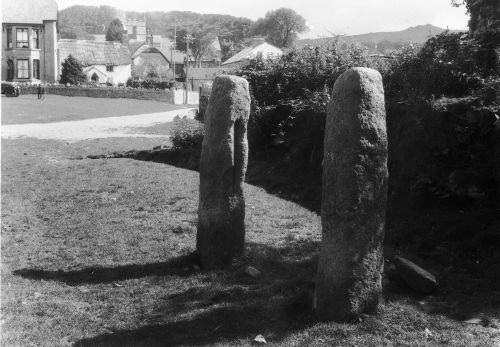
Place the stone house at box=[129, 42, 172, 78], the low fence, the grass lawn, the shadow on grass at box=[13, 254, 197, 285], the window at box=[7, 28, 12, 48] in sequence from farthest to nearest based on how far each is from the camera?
the stone house at box=[129, 42, 172, 78] < the window at box=[7, 28, 12, 48] < the low fence < the grass lawn < the shadow on grass at box=[13, 254, 197, 285]

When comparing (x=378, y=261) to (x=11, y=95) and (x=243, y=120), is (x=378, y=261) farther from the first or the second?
(x=11, y=95)

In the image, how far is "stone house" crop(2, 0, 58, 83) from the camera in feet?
227

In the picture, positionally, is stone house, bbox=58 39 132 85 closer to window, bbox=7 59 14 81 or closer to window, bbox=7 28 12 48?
window, bbox=7 28 12 48

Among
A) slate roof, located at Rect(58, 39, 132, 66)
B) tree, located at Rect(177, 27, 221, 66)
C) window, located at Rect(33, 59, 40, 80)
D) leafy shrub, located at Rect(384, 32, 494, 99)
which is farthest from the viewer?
tree, located at Rect(177, 27, 221, 66)

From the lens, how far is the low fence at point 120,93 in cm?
5753

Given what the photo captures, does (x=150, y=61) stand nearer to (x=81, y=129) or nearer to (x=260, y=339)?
(x=81, y=129)

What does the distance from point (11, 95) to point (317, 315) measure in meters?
49.8

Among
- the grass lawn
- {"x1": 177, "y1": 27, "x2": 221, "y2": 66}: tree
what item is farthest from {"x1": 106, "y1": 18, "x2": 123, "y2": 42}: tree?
the grass lawn

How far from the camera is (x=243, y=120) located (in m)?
8.80

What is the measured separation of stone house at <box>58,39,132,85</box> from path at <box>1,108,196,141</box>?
151ft

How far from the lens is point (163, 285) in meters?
8.12

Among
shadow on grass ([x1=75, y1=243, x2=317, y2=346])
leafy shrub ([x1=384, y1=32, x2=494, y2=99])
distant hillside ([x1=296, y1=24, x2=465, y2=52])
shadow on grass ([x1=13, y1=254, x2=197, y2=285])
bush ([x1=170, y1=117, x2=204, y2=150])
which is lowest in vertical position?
shadow on grass ([x1=13, y1=254, x2=197, y2=285])

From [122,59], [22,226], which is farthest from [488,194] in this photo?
[122,59]

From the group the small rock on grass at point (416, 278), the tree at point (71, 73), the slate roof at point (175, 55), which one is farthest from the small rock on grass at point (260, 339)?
the slate roof at point (175, 55)
